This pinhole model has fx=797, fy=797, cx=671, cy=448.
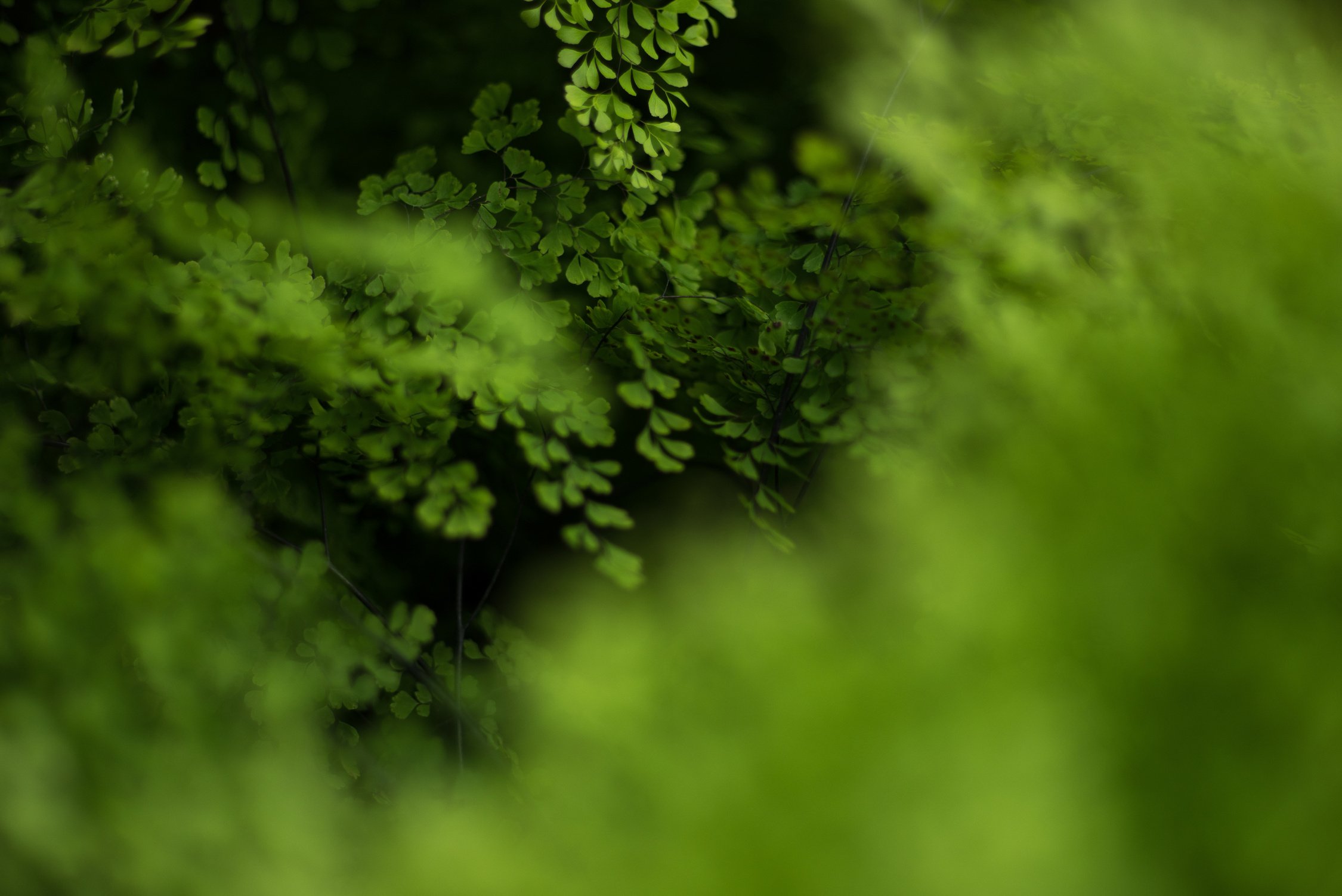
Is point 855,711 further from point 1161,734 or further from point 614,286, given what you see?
point 614,286

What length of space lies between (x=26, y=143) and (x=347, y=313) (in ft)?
1.34

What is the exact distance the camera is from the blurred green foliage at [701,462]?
0.70 feet

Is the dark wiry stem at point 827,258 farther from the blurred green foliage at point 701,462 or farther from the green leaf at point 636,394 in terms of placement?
the green leaf at point 636,394

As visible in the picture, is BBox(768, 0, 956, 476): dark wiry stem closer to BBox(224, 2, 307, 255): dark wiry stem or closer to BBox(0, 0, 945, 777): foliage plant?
BBox(0, 0, 945, 777): foliage plant

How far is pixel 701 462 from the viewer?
139cm

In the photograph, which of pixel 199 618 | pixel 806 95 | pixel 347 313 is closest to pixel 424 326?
pixel 347 313

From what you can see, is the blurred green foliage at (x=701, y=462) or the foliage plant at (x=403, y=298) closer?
the blurred green foliage at (x=701, y=462)

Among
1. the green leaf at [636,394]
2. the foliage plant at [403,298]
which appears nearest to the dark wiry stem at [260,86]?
the foliage plant at [403,298]

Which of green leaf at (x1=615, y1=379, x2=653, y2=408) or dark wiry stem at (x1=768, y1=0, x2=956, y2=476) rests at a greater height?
dark wiry stem at (x1=768, y1=0, x2=956, y2=476)

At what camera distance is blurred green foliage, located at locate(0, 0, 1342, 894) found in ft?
0.70

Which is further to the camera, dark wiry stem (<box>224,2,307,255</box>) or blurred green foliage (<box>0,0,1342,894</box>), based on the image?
dark wiry stem (<box>224,2,307,255</box>)

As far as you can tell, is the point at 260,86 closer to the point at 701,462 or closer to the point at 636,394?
the point at 636,394

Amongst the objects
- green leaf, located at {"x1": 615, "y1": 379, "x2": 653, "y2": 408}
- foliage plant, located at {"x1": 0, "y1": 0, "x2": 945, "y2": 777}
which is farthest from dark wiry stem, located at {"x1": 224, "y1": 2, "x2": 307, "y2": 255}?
green leaf, located at {"x1": 615, "y1": 379, "x2": 653, "y2": 408}

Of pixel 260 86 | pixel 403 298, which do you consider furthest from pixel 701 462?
pixel 260 86
